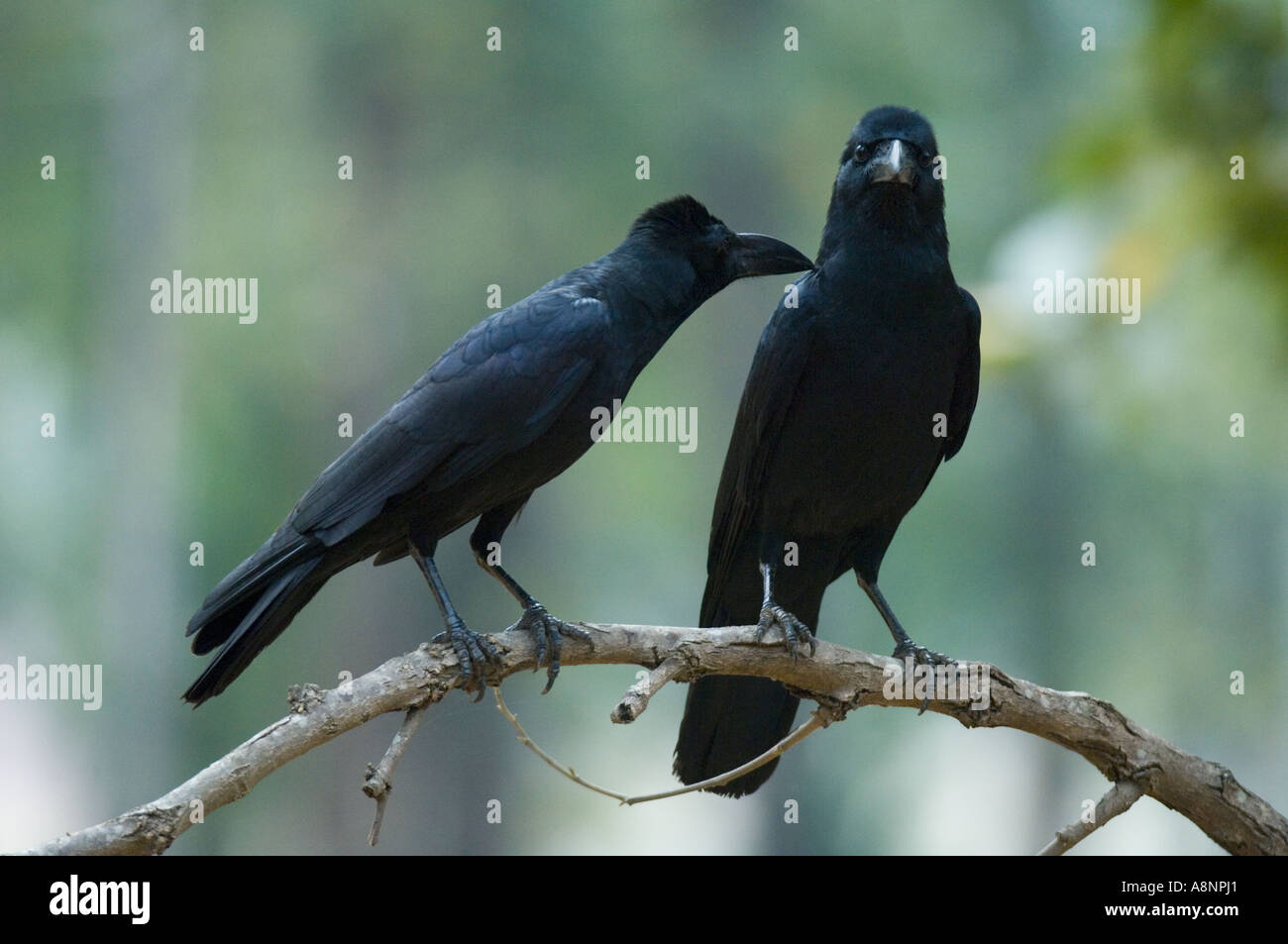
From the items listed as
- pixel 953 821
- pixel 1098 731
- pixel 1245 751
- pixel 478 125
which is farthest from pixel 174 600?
pixel 1245 751

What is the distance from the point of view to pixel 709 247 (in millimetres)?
4422

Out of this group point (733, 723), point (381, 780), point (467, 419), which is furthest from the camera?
point (733, 723)

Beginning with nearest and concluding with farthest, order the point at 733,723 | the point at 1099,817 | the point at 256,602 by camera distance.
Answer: the point at 1099,817, the point at 256,602, the point at 733,723

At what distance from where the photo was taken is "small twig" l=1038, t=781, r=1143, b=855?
335cm

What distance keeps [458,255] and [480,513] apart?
9922 mm

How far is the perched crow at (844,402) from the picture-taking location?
14.0 feet

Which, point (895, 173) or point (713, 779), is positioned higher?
point (895, 173)

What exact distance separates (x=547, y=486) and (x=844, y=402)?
998cm

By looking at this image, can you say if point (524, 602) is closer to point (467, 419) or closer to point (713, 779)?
point (467, 419)

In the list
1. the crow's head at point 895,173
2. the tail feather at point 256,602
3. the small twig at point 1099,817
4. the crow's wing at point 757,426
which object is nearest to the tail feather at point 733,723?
the crow's wing at point 757,426

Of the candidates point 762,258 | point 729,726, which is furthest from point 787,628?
point 762,258

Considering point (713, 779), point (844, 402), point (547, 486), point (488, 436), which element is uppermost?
point (547, 486)

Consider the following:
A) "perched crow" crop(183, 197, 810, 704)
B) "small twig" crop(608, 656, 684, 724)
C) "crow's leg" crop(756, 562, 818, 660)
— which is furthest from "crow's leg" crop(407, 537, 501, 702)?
"crow's leg" crop(756, 562, 818, 660)

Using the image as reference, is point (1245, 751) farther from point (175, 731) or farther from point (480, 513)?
point (480, 513)
